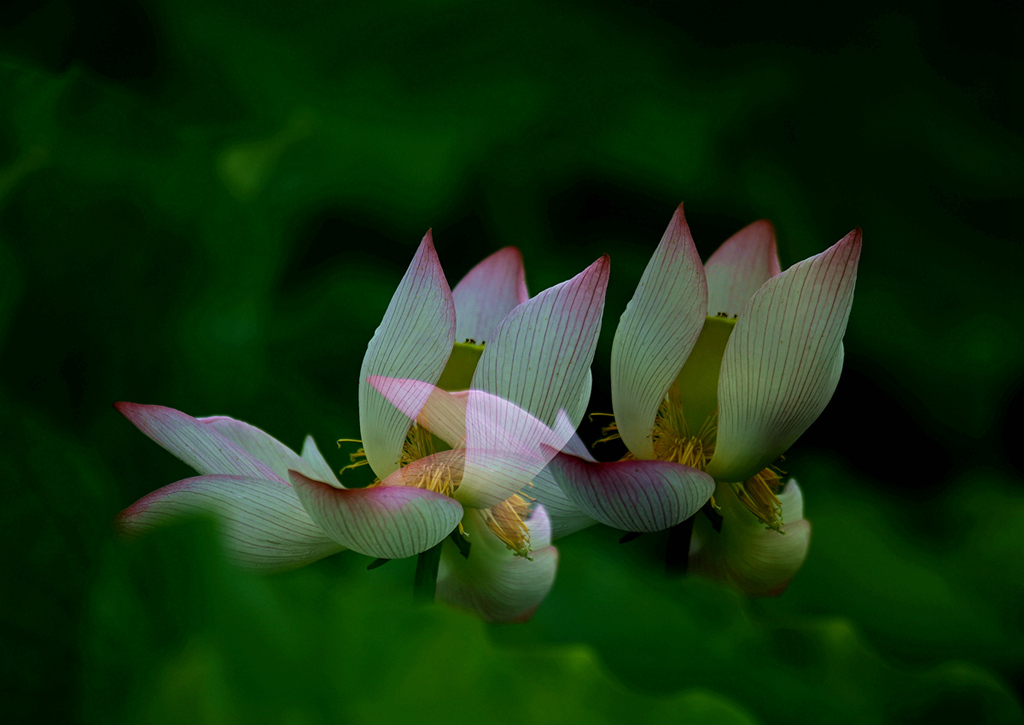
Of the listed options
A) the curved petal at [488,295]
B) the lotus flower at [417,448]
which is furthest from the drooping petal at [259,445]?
the curved petal at [488,295]

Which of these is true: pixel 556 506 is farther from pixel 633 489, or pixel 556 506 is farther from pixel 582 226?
pixel 582 226

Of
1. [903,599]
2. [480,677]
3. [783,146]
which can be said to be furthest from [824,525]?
[480,677]

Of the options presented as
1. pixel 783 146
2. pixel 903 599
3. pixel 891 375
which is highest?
pixel 783 146

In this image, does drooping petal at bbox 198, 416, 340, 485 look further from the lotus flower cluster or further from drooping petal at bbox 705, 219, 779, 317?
drooping petal at bbox 705, 219, 779, 317

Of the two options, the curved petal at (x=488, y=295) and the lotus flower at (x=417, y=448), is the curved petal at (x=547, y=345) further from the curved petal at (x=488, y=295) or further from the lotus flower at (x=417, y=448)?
the curved petal at (x=488, y=295)

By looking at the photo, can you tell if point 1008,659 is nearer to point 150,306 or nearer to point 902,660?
point 902,660

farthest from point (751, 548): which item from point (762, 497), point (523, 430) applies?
point (523, 430)
